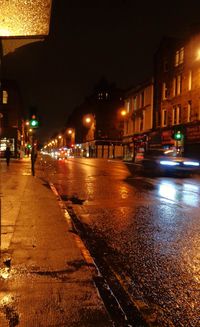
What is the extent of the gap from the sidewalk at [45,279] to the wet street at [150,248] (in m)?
0.40

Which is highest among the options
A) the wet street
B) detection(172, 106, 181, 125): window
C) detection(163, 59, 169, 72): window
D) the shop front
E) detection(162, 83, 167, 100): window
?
detection(163, 59, 169, 72): window

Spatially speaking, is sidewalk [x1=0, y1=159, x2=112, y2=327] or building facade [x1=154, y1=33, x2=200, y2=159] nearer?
sidewalk [x1=0, y1=159, x2=112, y2=327]

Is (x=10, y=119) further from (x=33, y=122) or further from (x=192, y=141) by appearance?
(x=33, y=122)

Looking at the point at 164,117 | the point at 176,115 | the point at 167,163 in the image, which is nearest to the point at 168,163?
the point at 167,163

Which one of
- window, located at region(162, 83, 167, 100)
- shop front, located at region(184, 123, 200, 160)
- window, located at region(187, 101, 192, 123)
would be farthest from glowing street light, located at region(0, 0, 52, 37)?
window, located at region(162, 83, 167, 100)

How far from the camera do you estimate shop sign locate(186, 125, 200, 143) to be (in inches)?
1688

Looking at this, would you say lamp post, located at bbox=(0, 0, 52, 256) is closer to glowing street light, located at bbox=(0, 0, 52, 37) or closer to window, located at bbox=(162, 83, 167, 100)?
glowing street light, located at bbox=(0, 0, 52, 37)

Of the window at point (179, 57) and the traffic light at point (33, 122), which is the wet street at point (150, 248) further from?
the window at point (179, 57)

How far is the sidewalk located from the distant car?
60.5ft

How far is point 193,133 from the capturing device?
43.7 meters

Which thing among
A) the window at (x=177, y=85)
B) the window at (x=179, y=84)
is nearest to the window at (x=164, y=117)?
the window at (x=177, y=85)

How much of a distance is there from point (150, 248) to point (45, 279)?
2.51 m

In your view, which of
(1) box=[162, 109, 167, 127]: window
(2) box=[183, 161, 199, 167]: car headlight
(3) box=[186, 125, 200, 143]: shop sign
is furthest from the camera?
(1) box=[162, 109, 167, 127]: window

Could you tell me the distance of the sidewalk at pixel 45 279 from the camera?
393cm
